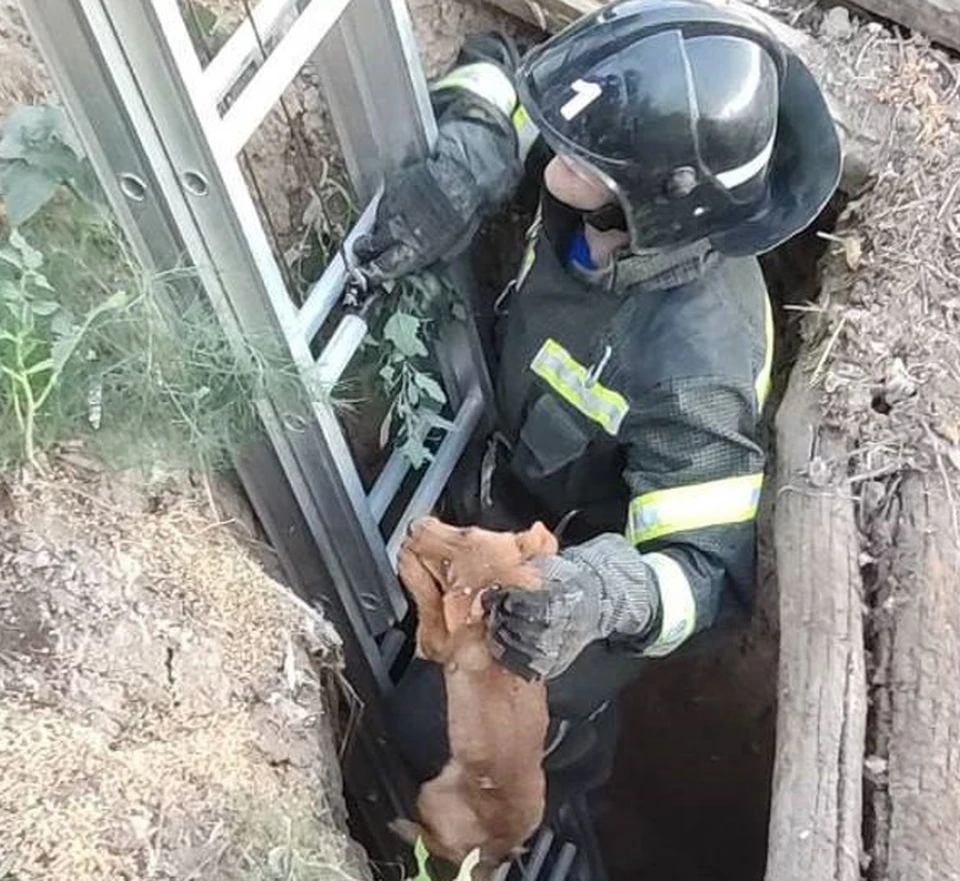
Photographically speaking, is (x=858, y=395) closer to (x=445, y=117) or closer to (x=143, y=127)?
(x=445, y=117)

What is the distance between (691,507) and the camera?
2.61m

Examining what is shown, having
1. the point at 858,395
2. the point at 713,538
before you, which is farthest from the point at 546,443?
the point at 858,395

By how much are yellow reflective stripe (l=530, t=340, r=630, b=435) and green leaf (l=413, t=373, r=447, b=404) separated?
0.17 metres

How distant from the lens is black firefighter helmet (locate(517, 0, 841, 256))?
7.91 ft

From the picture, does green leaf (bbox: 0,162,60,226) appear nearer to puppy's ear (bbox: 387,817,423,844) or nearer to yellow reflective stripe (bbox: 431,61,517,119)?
yellow reflective stripe (bbox: 431,61,517,119)

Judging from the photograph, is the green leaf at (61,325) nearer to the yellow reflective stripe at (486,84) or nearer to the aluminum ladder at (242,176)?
the aluminum ladder at (242,176)

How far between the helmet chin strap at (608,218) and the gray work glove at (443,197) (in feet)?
0.77

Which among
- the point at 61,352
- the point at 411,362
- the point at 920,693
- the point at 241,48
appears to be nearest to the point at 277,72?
the point at 241,48

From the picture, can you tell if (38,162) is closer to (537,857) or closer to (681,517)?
(681,517)

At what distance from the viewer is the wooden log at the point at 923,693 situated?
2.27 m

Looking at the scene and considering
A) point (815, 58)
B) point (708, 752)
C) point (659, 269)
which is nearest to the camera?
point (659, 269)

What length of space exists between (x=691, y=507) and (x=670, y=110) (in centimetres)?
63

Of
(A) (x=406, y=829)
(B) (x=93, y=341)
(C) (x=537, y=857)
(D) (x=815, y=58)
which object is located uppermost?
(B) (x=93, y=341)

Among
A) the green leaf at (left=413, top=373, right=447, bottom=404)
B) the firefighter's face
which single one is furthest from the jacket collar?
the green leaf at (left=413, top=373, right=447, bottom=404)
